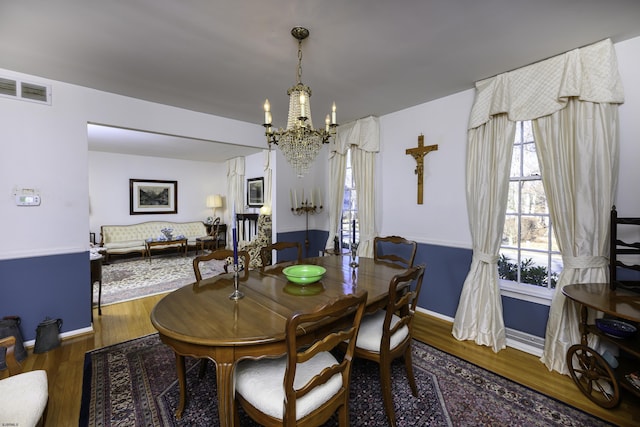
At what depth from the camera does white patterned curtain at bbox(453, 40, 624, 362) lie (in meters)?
1.97

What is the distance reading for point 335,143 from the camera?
4.16 metres

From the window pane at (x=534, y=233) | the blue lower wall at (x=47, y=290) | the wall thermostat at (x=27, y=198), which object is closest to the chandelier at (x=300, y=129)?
the window pane at (x=534, y=233)

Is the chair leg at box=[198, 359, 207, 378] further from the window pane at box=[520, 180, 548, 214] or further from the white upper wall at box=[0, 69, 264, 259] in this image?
the window pane at box=[520, 180, 548, 214]

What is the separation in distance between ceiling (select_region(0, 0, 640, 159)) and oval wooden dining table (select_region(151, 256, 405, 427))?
66.5 inches

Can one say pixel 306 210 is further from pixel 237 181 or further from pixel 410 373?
pixel 237 181

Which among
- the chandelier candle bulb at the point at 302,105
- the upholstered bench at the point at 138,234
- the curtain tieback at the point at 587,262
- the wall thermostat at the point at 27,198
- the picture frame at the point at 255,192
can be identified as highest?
the chandelier candle bulb at the point at 302,105

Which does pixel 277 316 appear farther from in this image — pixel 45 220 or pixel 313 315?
pixel 45 220

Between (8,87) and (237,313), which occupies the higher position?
(8,87)

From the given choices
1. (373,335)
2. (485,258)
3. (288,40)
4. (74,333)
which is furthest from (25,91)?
(485,258)

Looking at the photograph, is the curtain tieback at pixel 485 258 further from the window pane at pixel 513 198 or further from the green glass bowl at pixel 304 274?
the green glass bowl at pixel 304 274

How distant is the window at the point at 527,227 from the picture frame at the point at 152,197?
7.06 meters

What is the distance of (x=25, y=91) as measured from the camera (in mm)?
2424

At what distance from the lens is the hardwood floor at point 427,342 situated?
5.59ft

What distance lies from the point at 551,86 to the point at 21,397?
3.78 metres
